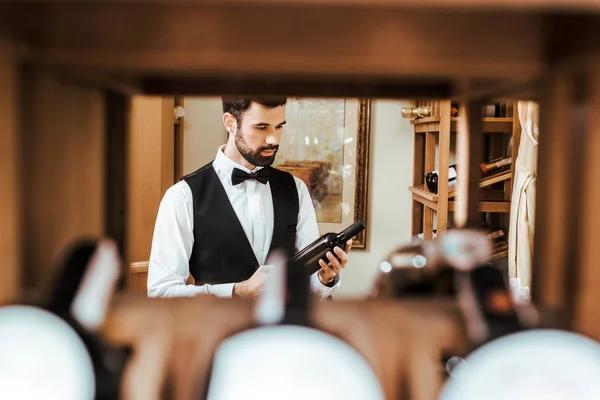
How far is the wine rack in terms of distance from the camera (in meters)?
2.24

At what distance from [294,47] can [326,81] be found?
9cm

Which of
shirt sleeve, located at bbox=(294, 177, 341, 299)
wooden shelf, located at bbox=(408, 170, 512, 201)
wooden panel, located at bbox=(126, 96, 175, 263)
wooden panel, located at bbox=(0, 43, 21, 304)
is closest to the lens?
wooden panel, located at bbox=(0, 43, 21, 304)

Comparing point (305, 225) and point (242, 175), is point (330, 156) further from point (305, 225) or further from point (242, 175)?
point (242, 175)

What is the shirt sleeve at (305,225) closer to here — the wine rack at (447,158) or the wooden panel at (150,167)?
the wine rack at (447,158)

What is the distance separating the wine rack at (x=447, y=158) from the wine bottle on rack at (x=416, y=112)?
1 cm

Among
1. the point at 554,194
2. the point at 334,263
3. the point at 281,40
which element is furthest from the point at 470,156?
the point at 334,263

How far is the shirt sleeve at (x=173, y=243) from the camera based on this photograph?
168 centimetres

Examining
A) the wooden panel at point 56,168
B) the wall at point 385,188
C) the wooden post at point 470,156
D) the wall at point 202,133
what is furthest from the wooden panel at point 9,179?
the wall at point 385,188

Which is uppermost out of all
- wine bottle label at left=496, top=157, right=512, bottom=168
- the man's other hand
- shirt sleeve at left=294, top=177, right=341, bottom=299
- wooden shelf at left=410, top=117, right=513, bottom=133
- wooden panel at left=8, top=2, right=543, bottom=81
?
wooden shelf at left=410, top=117, right=513, bottom=133

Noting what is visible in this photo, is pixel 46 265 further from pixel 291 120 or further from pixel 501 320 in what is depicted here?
pixel 291 120

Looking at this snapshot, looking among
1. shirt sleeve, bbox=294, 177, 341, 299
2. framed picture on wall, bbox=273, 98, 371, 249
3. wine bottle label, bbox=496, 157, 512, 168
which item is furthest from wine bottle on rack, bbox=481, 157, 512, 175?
shirt sleeve, bbox=294, 177, 341, 299

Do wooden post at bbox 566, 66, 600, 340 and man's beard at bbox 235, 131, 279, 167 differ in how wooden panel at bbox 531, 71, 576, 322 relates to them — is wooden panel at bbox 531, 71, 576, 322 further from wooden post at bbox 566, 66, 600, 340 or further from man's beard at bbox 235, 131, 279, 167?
man's beard at bbox 235, 131, 279, 167

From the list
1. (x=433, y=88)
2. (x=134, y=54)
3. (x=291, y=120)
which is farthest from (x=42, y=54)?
(x=291, y=120)

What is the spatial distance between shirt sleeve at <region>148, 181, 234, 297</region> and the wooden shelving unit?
0.89 m
